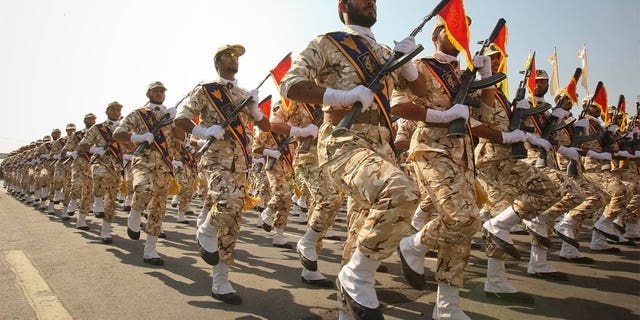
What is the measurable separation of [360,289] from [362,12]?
213 centimetres

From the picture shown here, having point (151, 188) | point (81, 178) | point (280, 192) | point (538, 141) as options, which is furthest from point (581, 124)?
point (81, 178)

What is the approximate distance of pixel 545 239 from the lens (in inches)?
206

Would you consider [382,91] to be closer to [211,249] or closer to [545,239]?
[211,249]

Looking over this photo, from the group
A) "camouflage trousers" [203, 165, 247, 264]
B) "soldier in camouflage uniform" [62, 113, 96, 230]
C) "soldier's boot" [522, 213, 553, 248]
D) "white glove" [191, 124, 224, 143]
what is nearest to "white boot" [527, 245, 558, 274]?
"soldier's boot" [522, 213, 553, 248]

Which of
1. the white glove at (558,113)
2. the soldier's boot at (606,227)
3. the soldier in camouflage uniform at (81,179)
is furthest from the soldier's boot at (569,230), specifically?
the soldier in camouflage uniform at (81,179)

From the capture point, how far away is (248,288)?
4.80 m

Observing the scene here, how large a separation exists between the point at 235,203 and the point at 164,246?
3677 millimetres

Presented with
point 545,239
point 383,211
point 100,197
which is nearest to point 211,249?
point 383,211

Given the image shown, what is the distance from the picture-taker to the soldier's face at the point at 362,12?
3303mm

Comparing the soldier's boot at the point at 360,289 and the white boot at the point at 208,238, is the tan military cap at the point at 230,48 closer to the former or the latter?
the white boot at the point at 208,238

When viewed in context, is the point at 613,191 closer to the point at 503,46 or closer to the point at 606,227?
the point at 606,227

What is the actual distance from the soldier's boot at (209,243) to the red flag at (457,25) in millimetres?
3126

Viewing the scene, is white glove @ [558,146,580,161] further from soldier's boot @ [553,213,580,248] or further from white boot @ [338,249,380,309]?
white boot @ [338,249,380,309]

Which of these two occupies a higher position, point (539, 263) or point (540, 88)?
point (540, 88)
